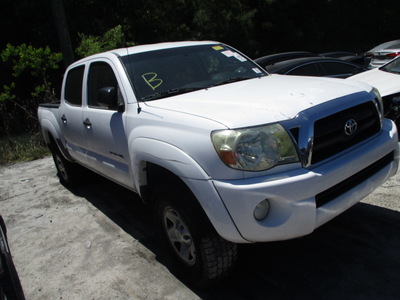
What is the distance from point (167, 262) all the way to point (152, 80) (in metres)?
1.65

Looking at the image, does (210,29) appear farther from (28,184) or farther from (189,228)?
(189,228)

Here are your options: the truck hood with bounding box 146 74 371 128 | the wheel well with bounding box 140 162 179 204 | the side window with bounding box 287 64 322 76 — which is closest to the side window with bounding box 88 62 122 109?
the truck hood with bounding box 146 74 371 128

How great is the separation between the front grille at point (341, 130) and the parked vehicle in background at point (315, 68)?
3951 millimetres

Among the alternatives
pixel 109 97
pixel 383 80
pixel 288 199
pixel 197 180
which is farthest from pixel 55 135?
pixel 383 80

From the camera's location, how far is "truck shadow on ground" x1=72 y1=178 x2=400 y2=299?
A: 2770 millimetres

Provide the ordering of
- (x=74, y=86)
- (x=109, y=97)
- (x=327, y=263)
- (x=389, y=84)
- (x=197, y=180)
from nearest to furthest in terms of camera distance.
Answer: (x=197, y=180) → (x=327, y=263) → (x=109, y=97) → (x=74, y=86) → (x=389, y=84)

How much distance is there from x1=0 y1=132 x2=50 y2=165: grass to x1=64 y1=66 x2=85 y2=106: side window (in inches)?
141

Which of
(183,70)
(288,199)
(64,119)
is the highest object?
(183,70)

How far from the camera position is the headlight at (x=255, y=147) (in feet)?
7.79

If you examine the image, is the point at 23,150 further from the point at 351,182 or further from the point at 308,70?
the point at 351,182

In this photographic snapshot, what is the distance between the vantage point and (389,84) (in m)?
5.64

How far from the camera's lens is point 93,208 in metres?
4.85

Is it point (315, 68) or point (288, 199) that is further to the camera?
point (315, 68)

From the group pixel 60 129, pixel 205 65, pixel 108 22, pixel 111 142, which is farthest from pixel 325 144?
pixel 108 22
